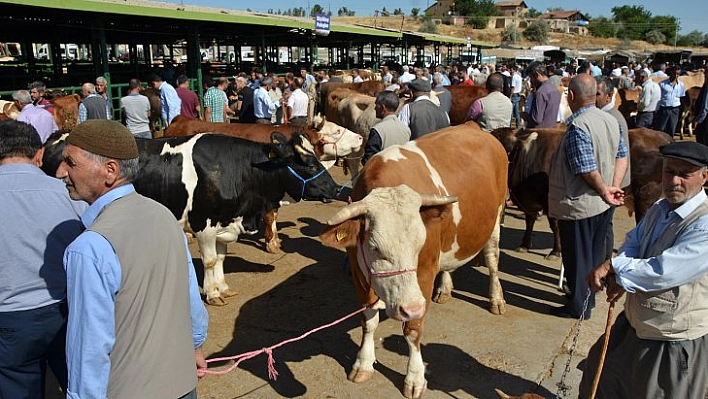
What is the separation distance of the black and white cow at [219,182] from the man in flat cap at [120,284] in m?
3.24

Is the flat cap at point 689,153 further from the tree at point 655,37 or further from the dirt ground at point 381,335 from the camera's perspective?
the tree at point 655,37

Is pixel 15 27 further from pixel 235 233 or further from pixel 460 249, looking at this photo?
pixel 460 249

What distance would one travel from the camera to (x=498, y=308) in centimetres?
539

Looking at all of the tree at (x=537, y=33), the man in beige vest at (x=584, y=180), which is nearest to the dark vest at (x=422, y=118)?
the man in beige vest at (x=584, y=180)

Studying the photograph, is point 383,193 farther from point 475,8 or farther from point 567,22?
point 567,22

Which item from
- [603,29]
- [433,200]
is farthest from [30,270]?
[603,29]

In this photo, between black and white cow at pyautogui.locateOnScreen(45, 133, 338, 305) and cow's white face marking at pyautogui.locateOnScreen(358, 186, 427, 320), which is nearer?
cow's white face marking at pyautogui.locateOnScreen(358, 186, 427, 320)

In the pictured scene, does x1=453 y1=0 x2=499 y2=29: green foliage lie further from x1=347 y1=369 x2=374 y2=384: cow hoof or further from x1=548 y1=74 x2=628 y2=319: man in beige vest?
x1=347 y1=369 x2=374 y2=384: cow hoof

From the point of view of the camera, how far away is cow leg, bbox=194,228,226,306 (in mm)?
5598

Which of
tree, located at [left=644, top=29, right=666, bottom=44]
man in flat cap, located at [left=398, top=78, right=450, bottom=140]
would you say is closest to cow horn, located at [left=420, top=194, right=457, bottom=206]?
man in flat cap, located at [left=398, top=78, right=450, bottom=140]

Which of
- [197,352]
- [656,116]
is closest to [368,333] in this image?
[197,352]

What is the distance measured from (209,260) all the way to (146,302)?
3551 millimetres

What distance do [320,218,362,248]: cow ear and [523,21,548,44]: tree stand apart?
9513 centimetres

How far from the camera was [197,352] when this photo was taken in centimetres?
271
